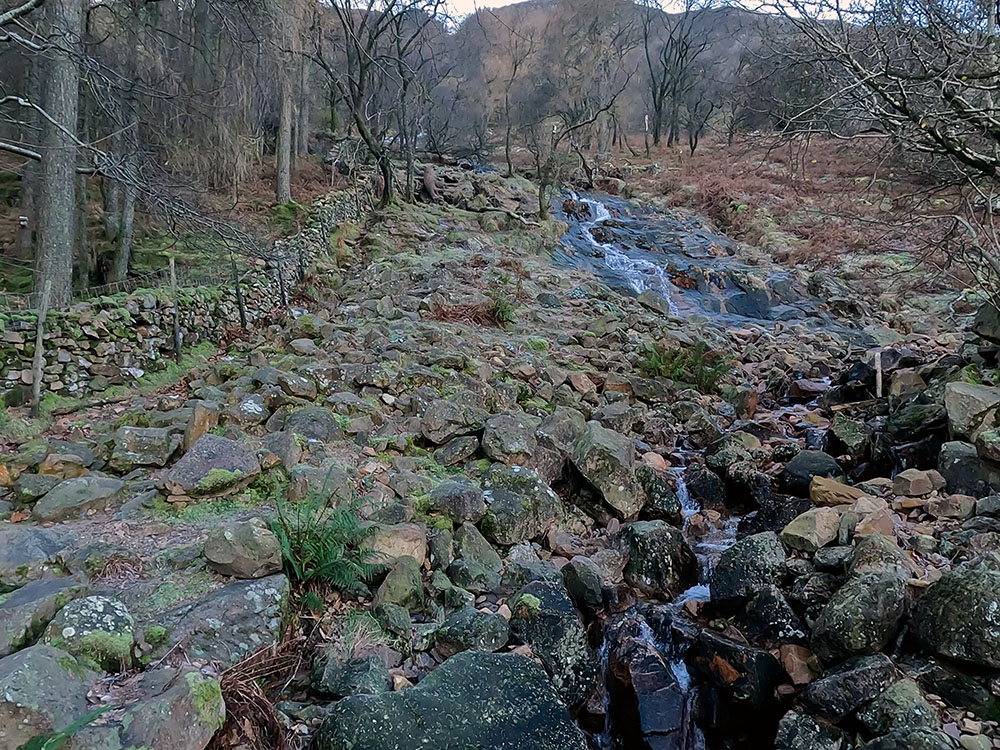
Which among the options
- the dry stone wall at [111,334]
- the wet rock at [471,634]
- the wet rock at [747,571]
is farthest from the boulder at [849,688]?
the dry stone wall at [111,334]

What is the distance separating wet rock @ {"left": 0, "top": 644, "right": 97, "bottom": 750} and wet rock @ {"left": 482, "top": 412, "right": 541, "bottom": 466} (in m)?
3.36

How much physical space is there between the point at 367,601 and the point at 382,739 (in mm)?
1133

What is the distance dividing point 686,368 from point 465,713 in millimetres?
7155

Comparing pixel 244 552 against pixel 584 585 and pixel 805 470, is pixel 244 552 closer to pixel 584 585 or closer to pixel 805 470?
pixel 584 585

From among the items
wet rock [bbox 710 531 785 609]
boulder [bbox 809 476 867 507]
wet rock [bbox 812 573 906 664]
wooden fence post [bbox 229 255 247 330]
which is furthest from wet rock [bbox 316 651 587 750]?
wooden fence post [bbox 229 255 247 330]

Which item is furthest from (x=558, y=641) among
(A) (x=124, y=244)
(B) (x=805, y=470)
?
(A) (x=124, y=244)

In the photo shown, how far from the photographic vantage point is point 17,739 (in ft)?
6.61

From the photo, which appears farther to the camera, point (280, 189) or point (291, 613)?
point (280, 189)

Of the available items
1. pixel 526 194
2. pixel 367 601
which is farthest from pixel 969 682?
pixel 526 194

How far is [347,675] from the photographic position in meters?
2.81

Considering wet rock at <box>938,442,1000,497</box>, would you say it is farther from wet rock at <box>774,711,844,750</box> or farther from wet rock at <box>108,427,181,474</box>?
wet rock at <box>108,427,181,474</box>

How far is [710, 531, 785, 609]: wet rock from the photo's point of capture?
403cm

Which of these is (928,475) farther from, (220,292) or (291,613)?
(220,292)

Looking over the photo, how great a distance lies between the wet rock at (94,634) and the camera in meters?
2.50
